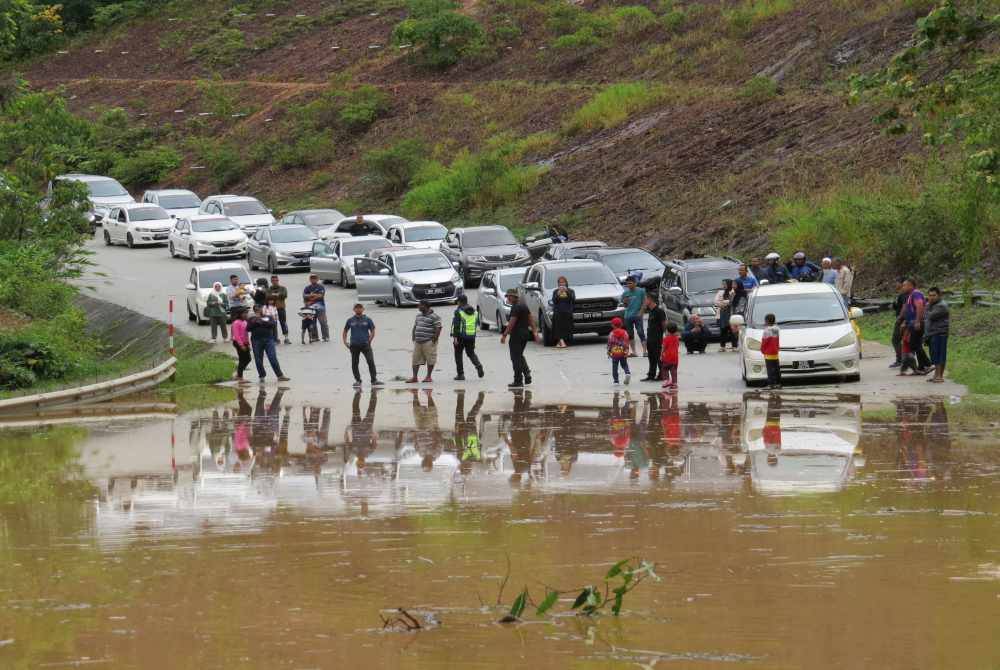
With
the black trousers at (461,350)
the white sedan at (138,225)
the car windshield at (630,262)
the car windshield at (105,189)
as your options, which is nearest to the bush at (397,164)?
the white sedan at (138,225)

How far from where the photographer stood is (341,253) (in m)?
44.2

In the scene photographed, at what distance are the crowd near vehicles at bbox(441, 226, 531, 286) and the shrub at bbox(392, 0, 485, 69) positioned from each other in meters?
28.7

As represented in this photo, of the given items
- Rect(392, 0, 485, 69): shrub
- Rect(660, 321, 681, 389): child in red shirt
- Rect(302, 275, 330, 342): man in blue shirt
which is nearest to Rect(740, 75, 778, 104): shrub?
Rect(302, 275, 330, 342): man in blue shirt

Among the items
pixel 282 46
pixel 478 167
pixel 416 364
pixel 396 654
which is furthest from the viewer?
pixel 282 46

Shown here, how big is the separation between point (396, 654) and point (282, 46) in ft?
256

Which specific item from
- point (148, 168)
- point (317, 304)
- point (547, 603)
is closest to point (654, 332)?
point (317, 304)

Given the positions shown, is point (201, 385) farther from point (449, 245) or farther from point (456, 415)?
point (449, 245)

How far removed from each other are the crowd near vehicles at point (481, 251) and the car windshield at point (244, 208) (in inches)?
494

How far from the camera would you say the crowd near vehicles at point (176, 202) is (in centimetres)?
5783

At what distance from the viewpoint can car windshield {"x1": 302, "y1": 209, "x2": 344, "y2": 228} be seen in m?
51.4

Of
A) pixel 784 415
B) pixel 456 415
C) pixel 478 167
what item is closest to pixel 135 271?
pixel 478 167

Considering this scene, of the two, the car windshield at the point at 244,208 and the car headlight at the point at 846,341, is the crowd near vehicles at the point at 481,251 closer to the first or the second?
the car windshield at the point at 244,208

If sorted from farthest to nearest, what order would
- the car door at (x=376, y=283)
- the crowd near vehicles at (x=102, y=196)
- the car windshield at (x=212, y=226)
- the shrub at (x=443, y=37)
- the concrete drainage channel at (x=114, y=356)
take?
the shrub at (x=443, y=37) < the crowd near vehicles at (x=102, y=196) < the car windshield at (x=212, y=226) < the car door at (x=376, y=283) < the concrete drainage channel at (x=114, y=356)

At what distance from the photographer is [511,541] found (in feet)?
42.3
